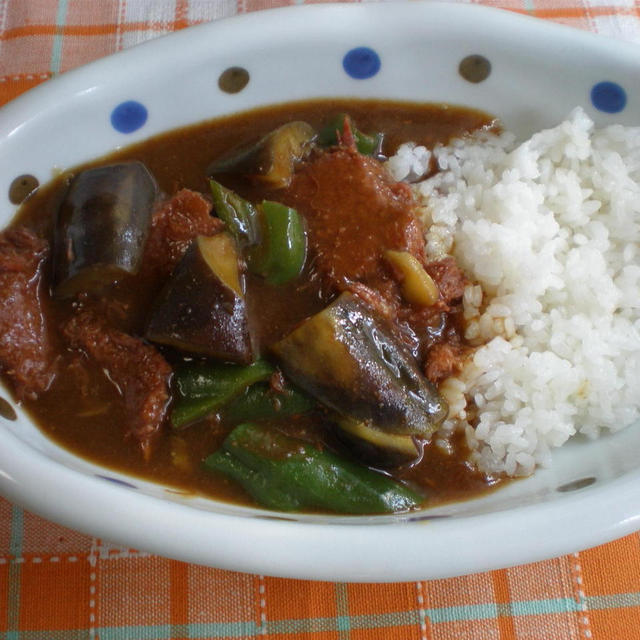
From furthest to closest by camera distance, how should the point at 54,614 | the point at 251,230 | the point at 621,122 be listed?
the point at 621,122, the point at 251,230, the point at 54,614

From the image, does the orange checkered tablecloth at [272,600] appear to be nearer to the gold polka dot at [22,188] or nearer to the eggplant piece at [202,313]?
the eggplant piece at [202,313]

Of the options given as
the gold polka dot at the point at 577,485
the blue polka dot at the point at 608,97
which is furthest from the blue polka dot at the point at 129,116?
the gold polka dot at the point at 577,485

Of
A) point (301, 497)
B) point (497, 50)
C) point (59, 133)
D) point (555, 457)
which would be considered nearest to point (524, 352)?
point (555, 457)

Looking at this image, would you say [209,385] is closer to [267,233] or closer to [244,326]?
[244,326]

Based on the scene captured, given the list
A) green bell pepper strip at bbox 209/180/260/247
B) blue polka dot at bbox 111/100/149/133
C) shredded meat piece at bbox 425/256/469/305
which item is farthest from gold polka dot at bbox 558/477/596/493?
blue polka dot at bbox 111/100/149/133

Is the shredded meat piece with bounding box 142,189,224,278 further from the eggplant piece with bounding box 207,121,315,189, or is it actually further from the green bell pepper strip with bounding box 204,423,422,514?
the green bell pepper strip with bounding box 204,423,422,514

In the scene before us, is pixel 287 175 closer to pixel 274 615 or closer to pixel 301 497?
pixel 301 497
